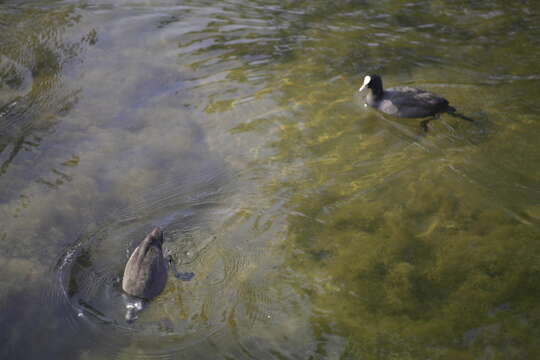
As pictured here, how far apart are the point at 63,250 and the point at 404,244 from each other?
4.10 meters

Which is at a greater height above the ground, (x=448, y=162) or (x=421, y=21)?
(x=421, y=21)

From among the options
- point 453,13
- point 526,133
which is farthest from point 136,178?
point 453,13

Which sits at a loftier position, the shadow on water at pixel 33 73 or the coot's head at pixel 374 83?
the shadow on water at pixel 33 73

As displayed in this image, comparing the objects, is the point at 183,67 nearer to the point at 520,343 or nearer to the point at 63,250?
the point at 63,250

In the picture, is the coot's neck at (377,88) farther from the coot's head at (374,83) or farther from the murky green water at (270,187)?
the murky green water at (270,187)

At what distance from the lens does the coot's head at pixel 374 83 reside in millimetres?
8523

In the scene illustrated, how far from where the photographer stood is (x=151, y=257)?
18.3 feet

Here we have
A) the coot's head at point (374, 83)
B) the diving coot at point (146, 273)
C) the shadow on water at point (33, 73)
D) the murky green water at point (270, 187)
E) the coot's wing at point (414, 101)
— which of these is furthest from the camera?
the coot's head at point (374, 83)

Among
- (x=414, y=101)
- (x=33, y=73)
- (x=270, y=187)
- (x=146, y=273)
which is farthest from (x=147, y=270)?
(x=33, y=73)

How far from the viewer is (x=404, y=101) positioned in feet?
27.4

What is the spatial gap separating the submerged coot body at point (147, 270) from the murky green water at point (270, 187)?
17cm

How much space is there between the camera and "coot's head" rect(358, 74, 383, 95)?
852cm

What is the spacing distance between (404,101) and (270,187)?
117 inches

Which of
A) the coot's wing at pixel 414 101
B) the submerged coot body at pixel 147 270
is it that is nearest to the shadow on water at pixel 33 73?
the submerged coot body at pixel 147 270
